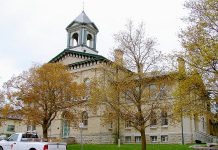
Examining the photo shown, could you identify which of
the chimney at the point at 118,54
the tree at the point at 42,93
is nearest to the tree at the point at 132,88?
the chimney at the point at 118,54

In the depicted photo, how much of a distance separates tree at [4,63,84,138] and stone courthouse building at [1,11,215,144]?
11.8 ft

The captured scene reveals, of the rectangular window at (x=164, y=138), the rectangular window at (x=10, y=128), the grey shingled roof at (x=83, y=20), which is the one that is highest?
the grey shingled roof at (x=83, y=20)

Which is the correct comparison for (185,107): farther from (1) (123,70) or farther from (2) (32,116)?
(2) (32,116)

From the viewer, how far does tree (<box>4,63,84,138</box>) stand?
31938mm

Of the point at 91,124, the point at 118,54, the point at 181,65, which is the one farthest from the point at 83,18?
the point at 181,65

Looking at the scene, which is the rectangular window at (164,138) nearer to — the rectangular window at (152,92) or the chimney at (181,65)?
the rectangular window at (152,92)

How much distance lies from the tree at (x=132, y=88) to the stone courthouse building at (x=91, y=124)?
1080 centimetres

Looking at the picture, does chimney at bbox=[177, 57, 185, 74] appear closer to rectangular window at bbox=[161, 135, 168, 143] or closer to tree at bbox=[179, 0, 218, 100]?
tree at bbox=[179, 0, 218, 100]

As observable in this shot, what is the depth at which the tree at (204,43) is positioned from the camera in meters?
18.0

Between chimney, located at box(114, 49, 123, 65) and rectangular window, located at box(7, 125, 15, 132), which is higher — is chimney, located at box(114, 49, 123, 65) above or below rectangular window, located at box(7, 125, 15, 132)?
above

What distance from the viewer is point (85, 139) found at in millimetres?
43469

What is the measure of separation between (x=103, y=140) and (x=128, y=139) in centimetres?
393

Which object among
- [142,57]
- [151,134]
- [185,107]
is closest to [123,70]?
[142,57]

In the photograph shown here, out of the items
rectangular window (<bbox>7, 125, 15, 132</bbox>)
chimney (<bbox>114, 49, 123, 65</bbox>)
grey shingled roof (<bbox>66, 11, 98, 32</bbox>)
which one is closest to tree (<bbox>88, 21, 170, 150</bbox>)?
chimney (<bbox>114, 49, 123, 65</bbox>)
